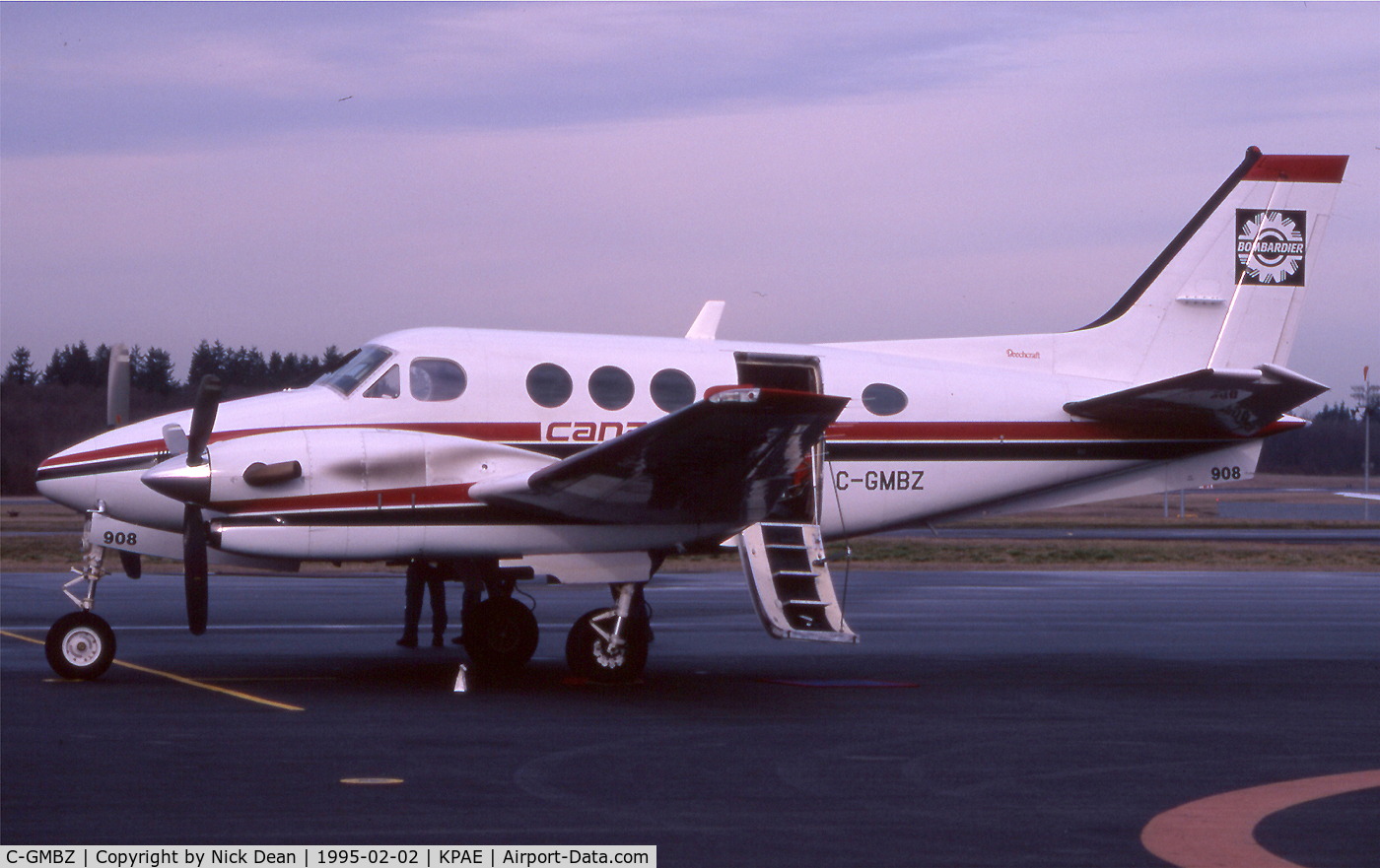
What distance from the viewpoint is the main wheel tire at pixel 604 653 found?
39.1 feet

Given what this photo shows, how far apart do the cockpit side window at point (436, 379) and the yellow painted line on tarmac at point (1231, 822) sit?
7.17 meters

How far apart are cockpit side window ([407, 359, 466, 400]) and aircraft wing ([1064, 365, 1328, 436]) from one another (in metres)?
5.93

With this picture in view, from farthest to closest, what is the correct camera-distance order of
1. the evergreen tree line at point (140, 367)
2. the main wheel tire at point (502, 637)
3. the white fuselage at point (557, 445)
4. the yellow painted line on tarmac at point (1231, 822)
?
the evergreen tree line at point (140, 367) < the main wheel tire at point (502, 637) < the white fuselage at point (557, 445) < the yellow painted line on tarmac at point (1231, 822)

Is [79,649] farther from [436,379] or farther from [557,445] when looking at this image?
[557,445]

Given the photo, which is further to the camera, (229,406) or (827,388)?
(827,388)

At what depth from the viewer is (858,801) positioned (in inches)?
288

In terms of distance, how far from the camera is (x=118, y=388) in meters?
13.4

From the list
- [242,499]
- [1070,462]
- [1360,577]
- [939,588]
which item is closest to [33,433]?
[939,588]

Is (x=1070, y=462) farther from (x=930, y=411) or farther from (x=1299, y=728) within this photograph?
(x=1299, y=728)

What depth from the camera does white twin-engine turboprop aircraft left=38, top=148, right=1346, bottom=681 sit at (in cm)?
1115

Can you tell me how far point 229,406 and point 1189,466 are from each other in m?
9.18

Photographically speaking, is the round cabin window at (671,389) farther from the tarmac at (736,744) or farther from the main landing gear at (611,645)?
the tarmac at (736,744)

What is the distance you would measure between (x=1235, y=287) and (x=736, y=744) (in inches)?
335

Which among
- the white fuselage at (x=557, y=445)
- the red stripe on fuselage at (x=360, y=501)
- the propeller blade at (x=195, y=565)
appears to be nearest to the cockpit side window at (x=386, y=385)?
the white fuselage at (x=557, y=445)
